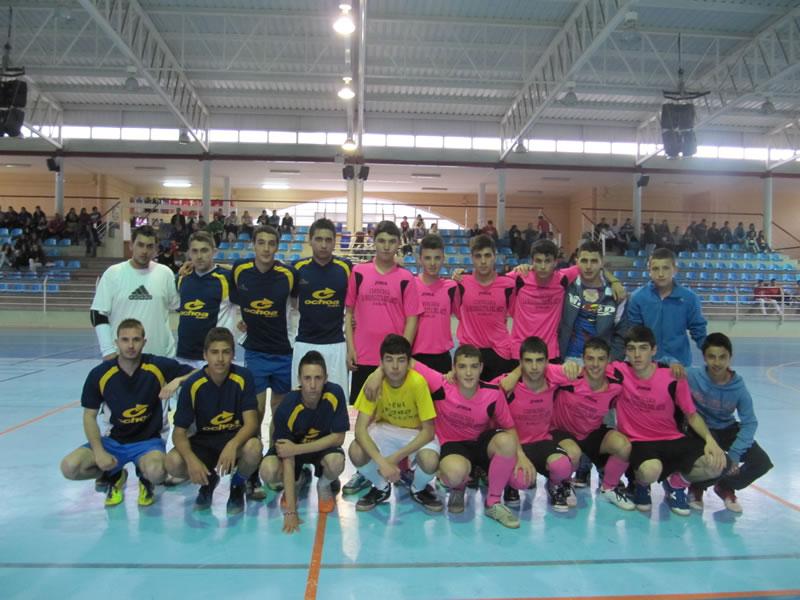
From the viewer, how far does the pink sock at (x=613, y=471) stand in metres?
3.59

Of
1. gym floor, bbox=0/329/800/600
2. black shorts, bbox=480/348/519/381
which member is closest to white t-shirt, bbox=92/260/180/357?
gym floor, bbox=0/329/800/600

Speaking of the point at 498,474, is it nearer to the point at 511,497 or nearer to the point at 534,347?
the point at 511,497

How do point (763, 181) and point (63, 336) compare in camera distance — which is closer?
point (63, 336)

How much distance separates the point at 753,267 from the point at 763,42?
8381 millimetres

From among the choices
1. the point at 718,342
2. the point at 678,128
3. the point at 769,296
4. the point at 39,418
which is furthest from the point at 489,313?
the point at 769,296

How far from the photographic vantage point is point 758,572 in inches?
109

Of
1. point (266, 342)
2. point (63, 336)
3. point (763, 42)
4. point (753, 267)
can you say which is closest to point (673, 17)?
point (763, 42)

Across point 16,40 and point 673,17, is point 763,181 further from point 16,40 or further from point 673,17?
point 16,40

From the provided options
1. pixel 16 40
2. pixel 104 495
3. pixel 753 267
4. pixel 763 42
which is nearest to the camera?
pixel 104 495

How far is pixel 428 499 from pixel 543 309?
1.57 meters

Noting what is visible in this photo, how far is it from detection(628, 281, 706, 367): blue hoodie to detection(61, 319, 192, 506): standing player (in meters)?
3.27

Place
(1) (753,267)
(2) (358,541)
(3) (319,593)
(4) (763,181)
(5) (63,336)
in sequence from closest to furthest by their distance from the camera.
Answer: (3) (319,593)
(2) (358,541)
(5) (63,336)
(1) (753,267)
(4) (763,181)

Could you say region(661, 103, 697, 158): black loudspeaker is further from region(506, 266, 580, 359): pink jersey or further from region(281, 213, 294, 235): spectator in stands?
region(281, 213, 294, 235): spectator in stands

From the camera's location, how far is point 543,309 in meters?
4.07
